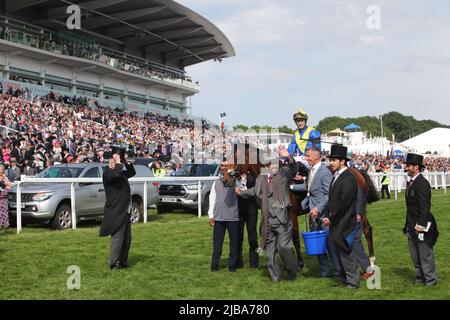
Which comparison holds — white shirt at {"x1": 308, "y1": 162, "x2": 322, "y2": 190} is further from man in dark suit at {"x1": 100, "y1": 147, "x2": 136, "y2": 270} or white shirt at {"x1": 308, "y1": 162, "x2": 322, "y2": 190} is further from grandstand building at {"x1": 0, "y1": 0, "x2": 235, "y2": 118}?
grandstand building at {"x1": 0, "y1": 0, "x2": 235, "y2": 118}

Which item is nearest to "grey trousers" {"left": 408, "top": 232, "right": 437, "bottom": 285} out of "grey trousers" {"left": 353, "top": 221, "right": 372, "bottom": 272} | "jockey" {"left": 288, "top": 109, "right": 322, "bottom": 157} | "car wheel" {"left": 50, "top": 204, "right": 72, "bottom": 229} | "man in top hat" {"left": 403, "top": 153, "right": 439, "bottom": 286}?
"man in top hat" {"left": 403, "top": 153, "right": 439, "bottom": 286}

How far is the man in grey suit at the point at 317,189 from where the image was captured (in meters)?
8.19

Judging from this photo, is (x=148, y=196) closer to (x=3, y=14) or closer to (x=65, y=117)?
(x=65, y=117)

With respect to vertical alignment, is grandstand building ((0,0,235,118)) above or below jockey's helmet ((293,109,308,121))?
above

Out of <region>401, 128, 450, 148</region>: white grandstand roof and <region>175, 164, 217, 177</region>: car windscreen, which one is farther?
<region>401, 128, 450, 148</region>: white grandstand roof

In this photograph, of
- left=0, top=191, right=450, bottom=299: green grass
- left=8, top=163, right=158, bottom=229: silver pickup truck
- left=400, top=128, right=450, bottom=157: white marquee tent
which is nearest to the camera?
left=0, top=191, right=450, bottom=299: green grass

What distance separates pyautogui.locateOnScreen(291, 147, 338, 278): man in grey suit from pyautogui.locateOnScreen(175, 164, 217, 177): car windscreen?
1158 centimetres

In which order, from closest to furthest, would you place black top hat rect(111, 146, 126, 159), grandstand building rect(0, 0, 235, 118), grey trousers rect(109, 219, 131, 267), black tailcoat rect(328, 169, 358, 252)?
black tailcoat rect(328, 169, 358, 252) < grey trousers rect(109, 219, 131, 267) < black top hat rect(111, 146, 126, 159) < grandstand building rect(0, 0, 235, 118)

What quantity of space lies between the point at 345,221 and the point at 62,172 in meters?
10.3

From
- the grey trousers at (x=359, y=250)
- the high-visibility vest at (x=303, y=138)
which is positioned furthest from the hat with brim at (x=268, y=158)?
the grey trousers at (x=359, y=250)

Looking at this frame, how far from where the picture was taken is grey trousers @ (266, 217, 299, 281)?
7996mm

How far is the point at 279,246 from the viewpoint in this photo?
8031 mm

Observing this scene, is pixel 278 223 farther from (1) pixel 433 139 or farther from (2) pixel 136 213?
(1) pixel 433 139

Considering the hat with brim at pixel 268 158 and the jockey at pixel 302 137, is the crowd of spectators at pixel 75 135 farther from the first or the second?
the jockey at pixel 302 137
